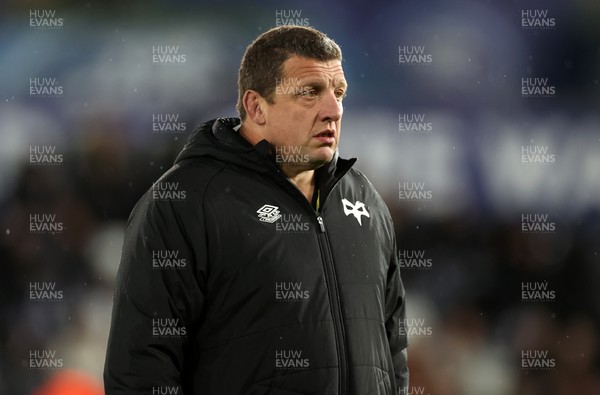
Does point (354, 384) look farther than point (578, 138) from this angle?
No

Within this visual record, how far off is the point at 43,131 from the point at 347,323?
6.74 ft

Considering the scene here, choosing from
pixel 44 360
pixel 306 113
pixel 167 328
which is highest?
pixel 306 113

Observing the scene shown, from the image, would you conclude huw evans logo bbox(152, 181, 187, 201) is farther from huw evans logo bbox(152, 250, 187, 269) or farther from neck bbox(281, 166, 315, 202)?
neck bbox(281, 166, 315, 202)

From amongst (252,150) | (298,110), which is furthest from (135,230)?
(298,110)

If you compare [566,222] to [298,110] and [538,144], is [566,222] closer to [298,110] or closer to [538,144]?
[538,144]

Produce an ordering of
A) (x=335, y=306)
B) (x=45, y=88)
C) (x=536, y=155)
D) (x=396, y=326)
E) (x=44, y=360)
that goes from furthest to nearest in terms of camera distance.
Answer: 1. (x=536, y=155)
2. (x=45, y=88)
3. (x=44, y=360)
4. (x=396, y=326)
5. (x=335, y=306)

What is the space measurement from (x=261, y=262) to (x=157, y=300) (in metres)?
0.19

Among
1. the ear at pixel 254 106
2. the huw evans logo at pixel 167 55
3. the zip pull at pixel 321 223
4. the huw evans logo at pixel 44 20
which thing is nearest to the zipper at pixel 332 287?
the zip pull at pixel 321 223

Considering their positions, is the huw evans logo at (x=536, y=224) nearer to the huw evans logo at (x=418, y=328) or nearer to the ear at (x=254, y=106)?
the huw evans logo at (x=418, y=328)

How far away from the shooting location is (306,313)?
4.87 ft

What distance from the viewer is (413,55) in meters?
3.31

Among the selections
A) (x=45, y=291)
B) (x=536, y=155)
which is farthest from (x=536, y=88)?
(x=45, y=291)

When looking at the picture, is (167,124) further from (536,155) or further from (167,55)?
(536,155)

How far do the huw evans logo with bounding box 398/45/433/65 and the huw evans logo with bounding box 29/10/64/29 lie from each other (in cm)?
135
